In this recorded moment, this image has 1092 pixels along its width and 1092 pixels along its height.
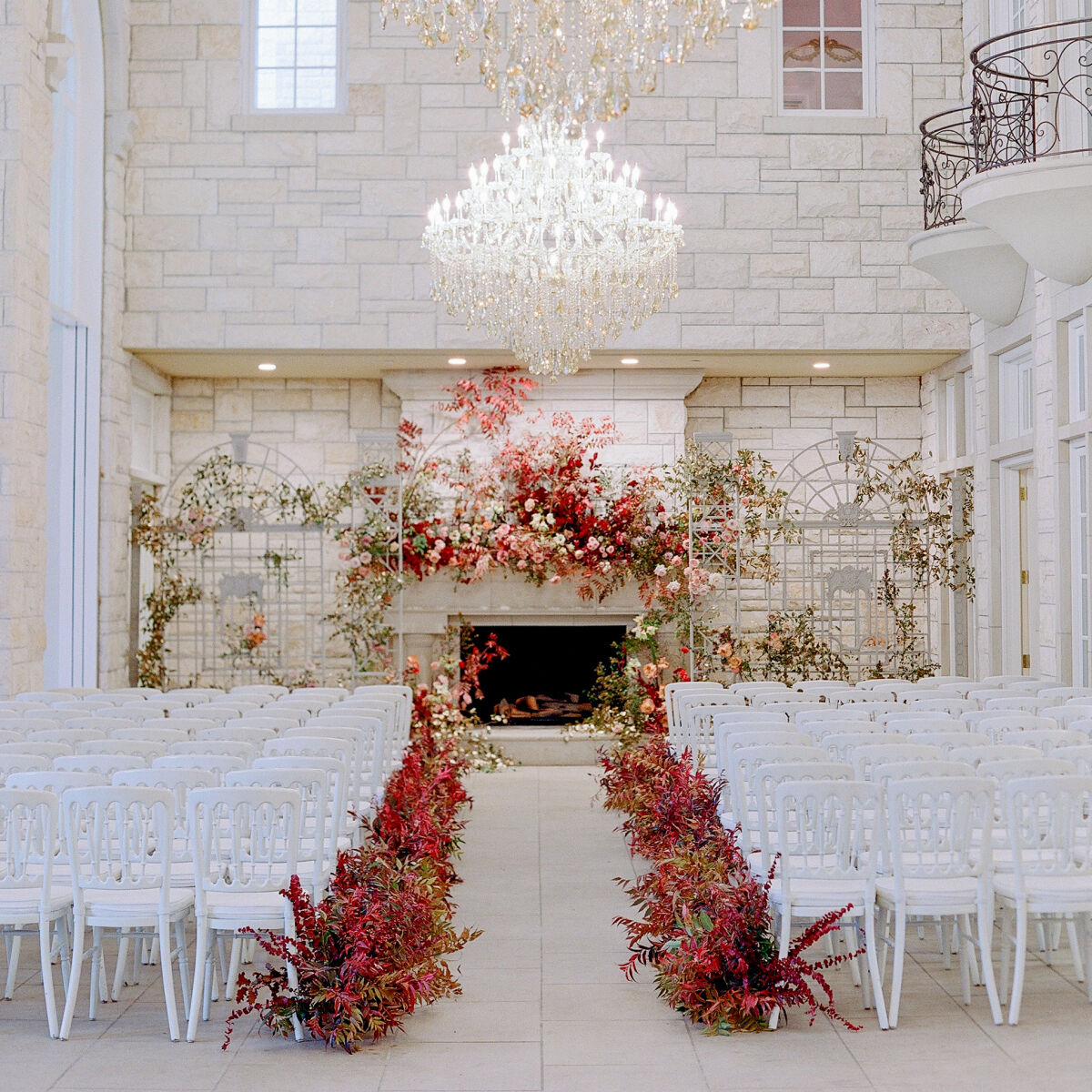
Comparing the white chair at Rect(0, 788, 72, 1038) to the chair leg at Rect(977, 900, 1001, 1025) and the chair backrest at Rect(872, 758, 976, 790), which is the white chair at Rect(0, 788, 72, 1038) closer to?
the chair backrest at Rect(872, 758, 976, 790)

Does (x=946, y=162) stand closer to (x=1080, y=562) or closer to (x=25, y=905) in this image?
(x=1080, y=562)

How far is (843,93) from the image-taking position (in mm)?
12273

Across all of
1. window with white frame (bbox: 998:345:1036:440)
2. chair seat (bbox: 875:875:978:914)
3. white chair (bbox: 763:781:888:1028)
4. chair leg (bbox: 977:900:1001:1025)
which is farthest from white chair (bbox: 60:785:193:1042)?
window with white frame (bbox: 998:345:1036:440)

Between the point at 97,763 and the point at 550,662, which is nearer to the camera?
the point at 97,763

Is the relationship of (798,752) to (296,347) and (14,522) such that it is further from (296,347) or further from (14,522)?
(296,347)

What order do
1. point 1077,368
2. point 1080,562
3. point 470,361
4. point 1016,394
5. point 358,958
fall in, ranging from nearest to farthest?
1. point 358,958
2. point 1080,562
3. point 1077,368
4. point 1016,394
5. point 470,361

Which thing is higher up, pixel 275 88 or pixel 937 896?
pixel 275 88

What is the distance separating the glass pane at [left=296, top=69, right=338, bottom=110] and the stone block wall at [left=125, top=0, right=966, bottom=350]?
0.38m

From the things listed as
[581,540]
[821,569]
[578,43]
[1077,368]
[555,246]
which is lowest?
[821,569]

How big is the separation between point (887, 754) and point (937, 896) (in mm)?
753

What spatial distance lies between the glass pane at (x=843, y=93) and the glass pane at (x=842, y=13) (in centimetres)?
49

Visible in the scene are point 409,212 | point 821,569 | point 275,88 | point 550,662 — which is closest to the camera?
point 821,569

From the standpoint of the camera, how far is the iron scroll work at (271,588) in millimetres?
11797

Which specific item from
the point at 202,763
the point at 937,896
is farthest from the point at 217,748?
the point at 937,896
